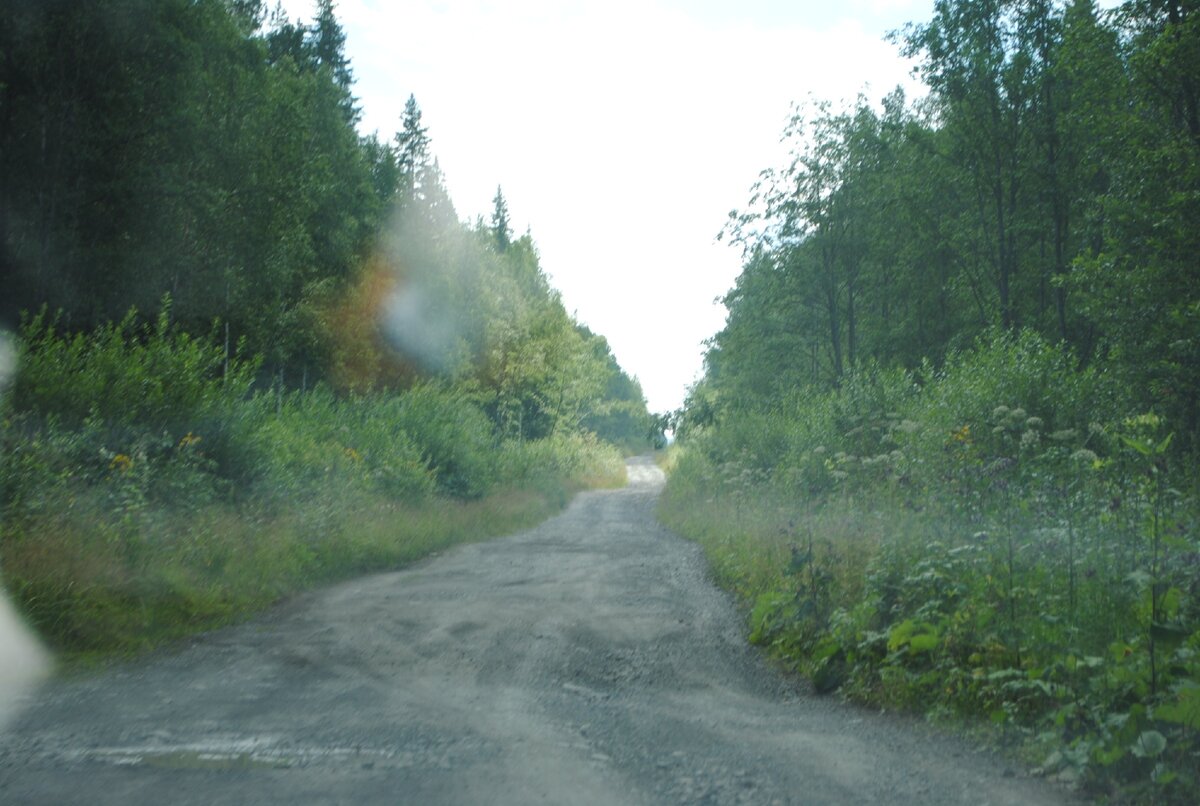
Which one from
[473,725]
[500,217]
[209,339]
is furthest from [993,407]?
[500,217]

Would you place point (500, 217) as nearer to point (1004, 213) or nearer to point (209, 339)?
point (1004, 213)

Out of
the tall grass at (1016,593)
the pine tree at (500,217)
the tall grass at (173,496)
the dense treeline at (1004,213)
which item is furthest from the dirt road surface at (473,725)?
the pine tree at (500,217)

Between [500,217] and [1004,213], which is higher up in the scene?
[500,217]

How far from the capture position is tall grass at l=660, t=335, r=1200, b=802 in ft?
19.8

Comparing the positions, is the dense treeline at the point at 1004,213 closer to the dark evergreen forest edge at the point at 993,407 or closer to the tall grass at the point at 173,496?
the dark evergreen forest edge at the point at 993,407

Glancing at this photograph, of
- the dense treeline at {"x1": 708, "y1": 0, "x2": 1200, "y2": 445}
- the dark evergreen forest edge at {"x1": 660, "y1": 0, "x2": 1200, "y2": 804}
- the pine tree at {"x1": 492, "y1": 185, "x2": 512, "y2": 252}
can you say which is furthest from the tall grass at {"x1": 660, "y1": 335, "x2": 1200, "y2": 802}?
the pine tree at {"x1": 492, "y1": 185, "x2": 512, "y2": 252}

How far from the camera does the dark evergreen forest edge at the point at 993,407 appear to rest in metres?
7.16

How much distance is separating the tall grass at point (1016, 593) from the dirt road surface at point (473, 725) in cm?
46

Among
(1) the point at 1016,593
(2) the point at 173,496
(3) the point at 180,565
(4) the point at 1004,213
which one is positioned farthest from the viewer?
(4) the point at 1004,213

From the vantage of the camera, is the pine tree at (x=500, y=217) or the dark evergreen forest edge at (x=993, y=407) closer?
the dark evergreen forest edge at (x=993, y=407)

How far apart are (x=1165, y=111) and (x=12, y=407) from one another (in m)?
21.5

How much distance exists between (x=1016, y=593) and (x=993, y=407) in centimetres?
863

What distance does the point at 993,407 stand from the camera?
16.3m

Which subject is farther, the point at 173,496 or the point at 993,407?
the point at 993,407
